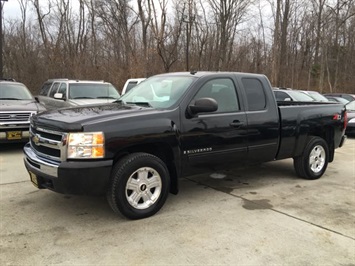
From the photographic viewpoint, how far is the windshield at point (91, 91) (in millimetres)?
11047

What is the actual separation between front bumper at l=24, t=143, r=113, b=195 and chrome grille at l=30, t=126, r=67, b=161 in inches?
4.3

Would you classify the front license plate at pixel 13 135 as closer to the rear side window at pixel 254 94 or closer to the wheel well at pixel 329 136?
the rear side window at pixel 254 94

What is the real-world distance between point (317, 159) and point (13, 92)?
775 centimetres

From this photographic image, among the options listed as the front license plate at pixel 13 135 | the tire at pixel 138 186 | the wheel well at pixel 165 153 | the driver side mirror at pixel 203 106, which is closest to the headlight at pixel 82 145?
the tire at pixel 138 186

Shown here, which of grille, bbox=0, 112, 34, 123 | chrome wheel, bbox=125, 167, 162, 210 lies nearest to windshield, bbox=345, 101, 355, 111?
grille, bbox=0, 112, 34, 123

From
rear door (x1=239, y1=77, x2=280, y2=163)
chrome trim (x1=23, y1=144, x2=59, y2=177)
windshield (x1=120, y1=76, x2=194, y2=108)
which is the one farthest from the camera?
rear door (x1=239, y1=77, x2=280, y2=163)

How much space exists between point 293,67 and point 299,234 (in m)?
35.7

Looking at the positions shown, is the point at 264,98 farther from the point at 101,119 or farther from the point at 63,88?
the point at 63,88

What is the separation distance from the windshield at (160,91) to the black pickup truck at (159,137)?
18 mm

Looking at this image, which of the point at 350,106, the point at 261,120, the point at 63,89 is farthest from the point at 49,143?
the point at 350,106

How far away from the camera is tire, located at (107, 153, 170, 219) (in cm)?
434

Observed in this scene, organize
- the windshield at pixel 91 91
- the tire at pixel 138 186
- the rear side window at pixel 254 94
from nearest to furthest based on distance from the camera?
the tire at pixel 138 186 < the rear side window at pixel 254 94 < the windshield at pixel 91 91

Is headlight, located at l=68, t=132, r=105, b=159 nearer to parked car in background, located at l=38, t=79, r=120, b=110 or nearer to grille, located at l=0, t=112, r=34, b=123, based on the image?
grille, located at l=0, t=112, r=34, b=123

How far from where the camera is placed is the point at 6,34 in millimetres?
28406
